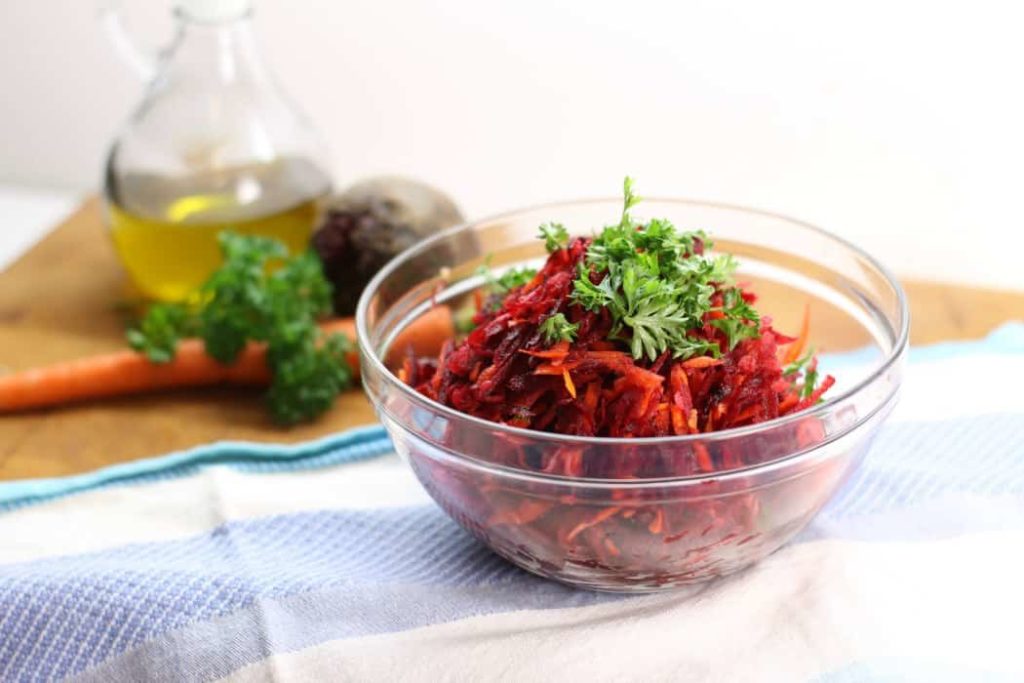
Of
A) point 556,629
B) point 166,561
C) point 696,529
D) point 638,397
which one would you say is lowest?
point 166,561

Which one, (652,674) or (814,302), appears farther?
(814,302)

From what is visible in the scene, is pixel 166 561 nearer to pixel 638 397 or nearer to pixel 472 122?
pixel 638 397

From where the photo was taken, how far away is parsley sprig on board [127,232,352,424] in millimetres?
2006

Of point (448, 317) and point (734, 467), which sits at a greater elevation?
point (734, 467)

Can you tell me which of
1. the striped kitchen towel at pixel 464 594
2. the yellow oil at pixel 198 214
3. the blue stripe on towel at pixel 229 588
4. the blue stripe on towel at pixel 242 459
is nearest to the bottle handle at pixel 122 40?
the yellow oil at pixel 198 214

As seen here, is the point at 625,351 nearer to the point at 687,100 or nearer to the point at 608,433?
the point at 608,433

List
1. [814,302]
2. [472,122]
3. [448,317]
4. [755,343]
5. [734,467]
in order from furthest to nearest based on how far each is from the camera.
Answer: [472,122], [448,317], [814,302], [755,343], [734,467]

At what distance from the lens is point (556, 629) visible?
1.36 m

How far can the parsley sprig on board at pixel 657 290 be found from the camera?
1273mm

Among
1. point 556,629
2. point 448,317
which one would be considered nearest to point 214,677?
point 556,629

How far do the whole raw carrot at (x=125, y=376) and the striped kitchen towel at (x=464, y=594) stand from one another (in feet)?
1.23

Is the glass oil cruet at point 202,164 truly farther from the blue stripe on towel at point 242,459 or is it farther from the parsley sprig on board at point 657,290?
the parsley sprig on board at point 657,290

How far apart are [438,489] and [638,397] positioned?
10.7 inches

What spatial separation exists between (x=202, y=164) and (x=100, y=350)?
38 centimetres
